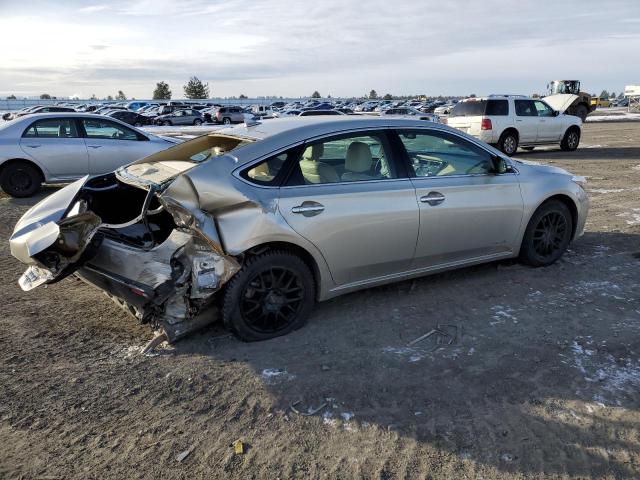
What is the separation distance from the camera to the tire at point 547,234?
5.32 meters

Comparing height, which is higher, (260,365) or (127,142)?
(127,142)

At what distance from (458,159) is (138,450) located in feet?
11.8

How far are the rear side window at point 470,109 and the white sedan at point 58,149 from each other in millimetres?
10241

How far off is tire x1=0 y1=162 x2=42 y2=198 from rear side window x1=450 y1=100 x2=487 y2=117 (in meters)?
12.2

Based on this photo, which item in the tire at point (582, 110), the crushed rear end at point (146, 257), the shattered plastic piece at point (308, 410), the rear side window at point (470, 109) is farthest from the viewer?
the tire at point (582, 110)

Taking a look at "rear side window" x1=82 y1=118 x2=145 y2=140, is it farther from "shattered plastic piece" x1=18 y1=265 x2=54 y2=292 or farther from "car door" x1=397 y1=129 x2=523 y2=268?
"car door" x1=397 y1=129 x2=523 y2=268

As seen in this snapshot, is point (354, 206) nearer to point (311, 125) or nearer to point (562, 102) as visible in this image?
point (311, 125)

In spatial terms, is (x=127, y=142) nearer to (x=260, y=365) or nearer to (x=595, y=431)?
(x=260, y=365)

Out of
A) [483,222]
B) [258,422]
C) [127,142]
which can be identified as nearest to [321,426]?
[258,422]

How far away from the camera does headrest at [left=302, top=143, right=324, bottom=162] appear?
13.5ft

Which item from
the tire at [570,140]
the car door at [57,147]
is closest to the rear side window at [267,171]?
the car door at [57,147]

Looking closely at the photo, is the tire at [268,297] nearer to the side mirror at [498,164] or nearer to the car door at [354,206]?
the car door at [354,206]

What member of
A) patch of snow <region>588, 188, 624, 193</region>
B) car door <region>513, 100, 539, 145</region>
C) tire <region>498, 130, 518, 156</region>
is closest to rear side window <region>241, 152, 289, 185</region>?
patch of snow <region>588, 188, 624, 193</region>

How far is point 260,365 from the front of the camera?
11.9ft
